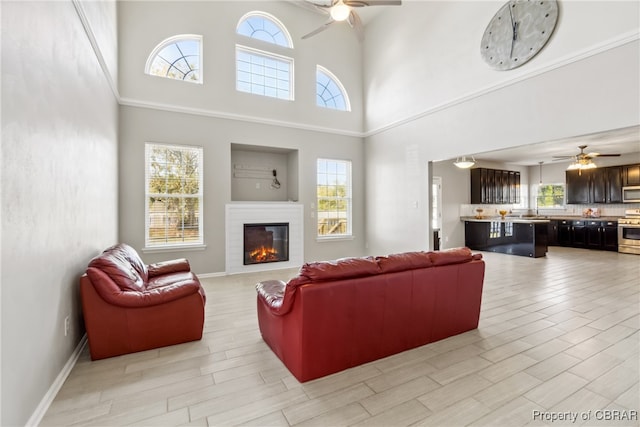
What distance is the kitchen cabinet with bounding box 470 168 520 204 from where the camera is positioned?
29.2 feet

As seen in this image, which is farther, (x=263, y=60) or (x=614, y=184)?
(x=614, y=184)

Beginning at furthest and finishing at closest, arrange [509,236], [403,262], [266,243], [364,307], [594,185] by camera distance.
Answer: [594,185], [509,236], [266,243], [403,262], [364,307]

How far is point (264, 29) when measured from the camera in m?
6.15

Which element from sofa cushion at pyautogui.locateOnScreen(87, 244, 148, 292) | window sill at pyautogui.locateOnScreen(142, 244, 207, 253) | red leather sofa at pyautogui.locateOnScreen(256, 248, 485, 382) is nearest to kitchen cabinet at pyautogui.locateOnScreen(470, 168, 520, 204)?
red leather sofa at pyautogui.locateOnScreen(256, 248, 485, 382)

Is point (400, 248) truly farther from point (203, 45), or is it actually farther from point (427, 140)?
point (203, 45)

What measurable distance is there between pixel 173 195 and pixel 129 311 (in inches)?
123

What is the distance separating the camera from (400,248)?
6.23 metres

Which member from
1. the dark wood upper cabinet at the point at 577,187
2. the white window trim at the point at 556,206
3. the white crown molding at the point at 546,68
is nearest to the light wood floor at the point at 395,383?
the white crown molding at the point at 546,68

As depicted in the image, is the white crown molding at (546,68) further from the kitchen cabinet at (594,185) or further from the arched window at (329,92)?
the kitchen cabinet at (594,185)

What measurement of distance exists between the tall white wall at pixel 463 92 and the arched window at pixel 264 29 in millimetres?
2107

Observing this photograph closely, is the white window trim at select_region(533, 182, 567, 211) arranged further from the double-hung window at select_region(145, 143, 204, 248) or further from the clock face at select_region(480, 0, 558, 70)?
the double-hung window at select_region(145, 143, 204, 248)

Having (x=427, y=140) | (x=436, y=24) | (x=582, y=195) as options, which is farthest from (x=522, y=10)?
(x=582, y=195)

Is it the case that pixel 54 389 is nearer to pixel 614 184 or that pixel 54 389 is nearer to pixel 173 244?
pixel 173 244

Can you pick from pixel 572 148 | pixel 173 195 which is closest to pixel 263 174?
pixel 173 195
